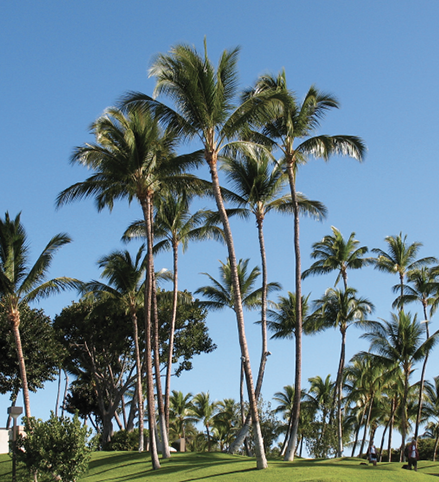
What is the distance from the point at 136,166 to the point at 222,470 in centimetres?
1047

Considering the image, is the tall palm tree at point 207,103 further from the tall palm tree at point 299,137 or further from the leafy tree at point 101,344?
the leafy tree at point 101,344

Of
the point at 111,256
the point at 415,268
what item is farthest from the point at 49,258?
the point at 415,268

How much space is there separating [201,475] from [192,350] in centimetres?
2129

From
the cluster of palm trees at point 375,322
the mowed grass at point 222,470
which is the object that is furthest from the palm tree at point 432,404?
the mowed grass at point 222,470

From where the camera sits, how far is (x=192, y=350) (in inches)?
1447

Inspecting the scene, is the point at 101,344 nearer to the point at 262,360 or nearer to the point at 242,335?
the point at 262,360

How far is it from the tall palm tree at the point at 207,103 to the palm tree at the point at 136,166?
4.30 feet

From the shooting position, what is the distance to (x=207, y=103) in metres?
17.2

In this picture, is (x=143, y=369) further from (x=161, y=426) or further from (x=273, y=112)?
(x=273, y=112)

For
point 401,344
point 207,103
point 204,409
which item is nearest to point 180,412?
point 204,409

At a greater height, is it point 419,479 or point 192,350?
point 192,350

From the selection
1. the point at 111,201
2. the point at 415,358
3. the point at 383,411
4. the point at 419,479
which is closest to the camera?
the point at 419,479

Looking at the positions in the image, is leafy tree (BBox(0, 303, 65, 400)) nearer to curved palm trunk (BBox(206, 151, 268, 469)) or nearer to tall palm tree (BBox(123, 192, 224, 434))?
tall palm tree (BBox(123, 192, 224, 434))

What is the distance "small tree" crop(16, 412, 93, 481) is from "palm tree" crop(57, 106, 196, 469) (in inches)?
143
